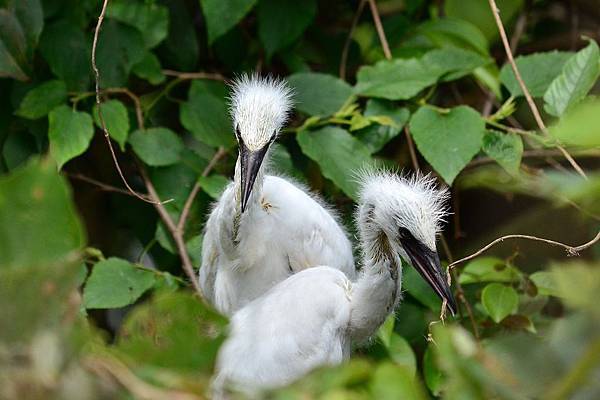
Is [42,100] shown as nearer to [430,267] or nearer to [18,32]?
[18,32]

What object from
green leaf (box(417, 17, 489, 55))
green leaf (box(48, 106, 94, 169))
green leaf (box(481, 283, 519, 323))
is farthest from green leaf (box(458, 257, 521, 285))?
green leaf (box(48, 106, 94, 169))

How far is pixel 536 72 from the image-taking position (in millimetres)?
2674

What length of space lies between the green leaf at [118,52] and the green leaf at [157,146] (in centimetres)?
16

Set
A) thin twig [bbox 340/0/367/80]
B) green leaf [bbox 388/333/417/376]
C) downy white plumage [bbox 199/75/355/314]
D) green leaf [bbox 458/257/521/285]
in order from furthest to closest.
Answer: thin twig [bbox 340/0/367/80]
green leaf [bbox 458/257/521/285]
green leaf [bbox 388/333/417/376]
downy white plumage [bbox 199/75/355/314]

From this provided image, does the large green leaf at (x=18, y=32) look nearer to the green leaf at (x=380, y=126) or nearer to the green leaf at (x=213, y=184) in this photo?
the green leaf at (x=213, y=184)

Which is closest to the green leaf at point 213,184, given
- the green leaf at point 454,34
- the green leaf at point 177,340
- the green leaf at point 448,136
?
the green leaf at point 448,136

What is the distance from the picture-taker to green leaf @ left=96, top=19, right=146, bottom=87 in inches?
107

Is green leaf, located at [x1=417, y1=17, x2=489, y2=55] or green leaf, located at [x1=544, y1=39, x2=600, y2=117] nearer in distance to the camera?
green leaf, located at [x1=544, y1=39, x2=600, y2=117]

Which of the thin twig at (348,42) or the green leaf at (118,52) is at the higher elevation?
the green leaf at (118,52)

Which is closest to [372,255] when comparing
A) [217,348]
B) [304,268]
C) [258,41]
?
[304,268]

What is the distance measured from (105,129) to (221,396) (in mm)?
853

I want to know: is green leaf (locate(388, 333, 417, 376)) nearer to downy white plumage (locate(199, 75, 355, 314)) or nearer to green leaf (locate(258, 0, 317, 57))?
downy white plumage (locate(199, 75, 355, 314))

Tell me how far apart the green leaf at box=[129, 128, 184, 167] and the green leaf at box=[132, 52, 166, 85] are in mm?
155

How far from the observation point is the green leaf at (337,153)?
101 inches
